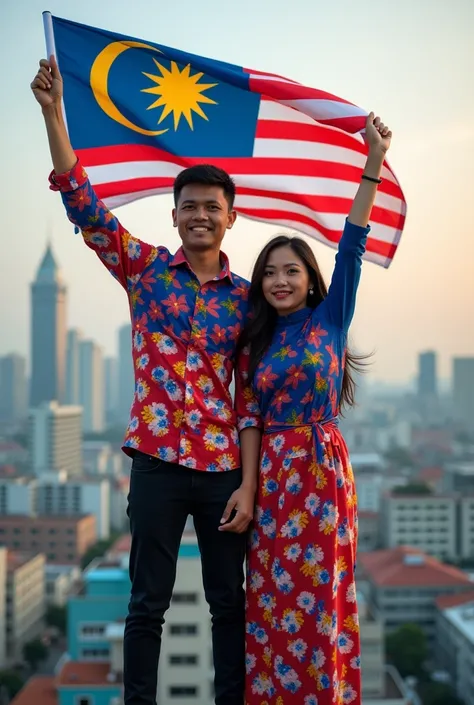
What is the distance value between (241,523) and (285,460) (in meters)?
0.15

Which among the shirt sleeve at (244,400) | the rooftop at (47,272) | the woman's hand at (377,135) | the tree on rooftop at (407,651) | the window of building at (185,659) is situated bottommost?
the tree on rooftop at (407,651)

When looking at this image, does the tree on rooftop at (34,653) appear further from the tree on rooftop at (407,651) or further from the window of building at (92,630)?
the tree on rooftop at (407,651)

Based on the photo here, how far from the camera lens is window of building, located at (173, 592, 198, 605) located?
9125mm

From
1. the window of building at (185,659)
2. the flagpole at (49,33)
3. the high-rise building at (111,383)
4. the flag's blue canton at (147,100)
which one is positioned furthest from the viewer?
the high-rise building at (111,383)

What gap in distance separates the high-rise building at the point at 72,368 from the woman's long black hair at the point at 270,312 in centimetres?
5574

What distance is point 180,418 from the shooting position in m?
1.61

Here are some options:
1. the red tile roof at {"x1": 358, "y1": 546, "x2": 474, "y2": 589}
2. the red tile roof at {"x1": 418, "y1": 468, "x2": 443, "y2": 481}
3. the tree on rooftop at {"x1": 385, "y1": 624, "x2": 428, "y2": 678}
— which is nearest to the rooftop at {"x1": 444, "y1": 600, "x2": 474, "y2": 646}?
the tree on rooftop at {"x1": 385, "y1": 624, "x2": 428, "y2": 678}

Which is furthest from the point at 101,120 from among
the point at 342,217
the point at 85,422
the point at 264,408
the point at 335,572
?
the point at 85,422

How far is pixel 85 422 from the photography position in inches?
2345

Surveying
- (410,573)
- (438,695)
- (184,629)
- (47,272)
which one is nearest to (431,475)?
(410,573)

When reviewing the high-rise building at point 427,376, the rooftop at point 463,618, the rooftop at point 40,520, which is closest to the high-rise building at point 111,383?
the high-rise building at point 427,376

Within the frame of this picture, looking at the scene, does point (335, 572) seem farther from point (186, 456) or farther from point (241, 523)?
point (186, 456)

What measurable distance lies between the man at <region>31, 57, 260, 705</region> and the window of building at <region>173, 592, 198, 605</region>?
7.71 meters

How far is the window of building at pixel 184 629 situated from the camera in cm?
927
